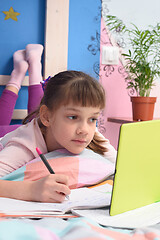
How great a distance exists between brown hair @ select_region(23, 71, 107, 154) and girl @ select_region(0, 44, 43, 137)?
628mm

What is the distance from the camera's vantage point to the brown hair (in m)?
0.88

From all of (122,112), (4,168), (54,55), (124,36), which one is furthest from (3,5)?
(4,168)

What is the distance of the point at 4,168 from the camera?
875mm

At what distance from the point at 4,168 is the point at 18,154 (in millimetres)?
59

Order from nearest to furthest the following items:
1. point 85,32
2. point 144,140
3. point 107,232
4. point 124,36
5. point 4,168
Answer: point 107,232
point 144,140
point 4,168
point 85,32
point 124,36

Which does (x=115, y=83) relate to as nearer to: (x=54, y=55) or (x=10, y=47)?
(x=54, y=55)

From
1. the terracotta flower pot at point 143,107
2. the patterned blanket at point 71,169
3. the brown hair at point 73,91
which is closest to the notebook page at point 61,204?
the patterned blanket at point 71,169

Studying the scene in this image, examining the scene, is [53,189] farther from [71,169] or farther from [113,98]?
[113,98]

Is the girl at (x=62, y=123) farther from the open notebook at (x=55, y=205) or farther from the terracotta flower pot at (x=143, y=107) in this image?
the terracotta flower pot at (x=143, y=107)

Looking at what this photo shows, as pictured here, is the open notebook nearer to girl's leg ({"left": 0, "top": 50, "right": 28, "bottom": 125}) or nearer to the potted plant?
girl's leg ({"left": 0, "top": 50, "right": 28, "bottom": 125})

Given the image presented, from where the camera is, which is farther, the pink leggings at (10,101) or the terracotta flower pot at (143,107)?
the terracotta flower pot at (143,107)

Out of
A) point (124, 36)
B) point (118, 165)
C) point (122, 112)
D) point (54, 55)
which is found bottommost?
point (122, 112)

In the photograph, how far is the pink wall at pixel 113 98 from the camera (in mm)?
2010

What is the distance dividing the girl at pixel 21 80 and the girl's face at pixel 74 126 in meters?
0.73
